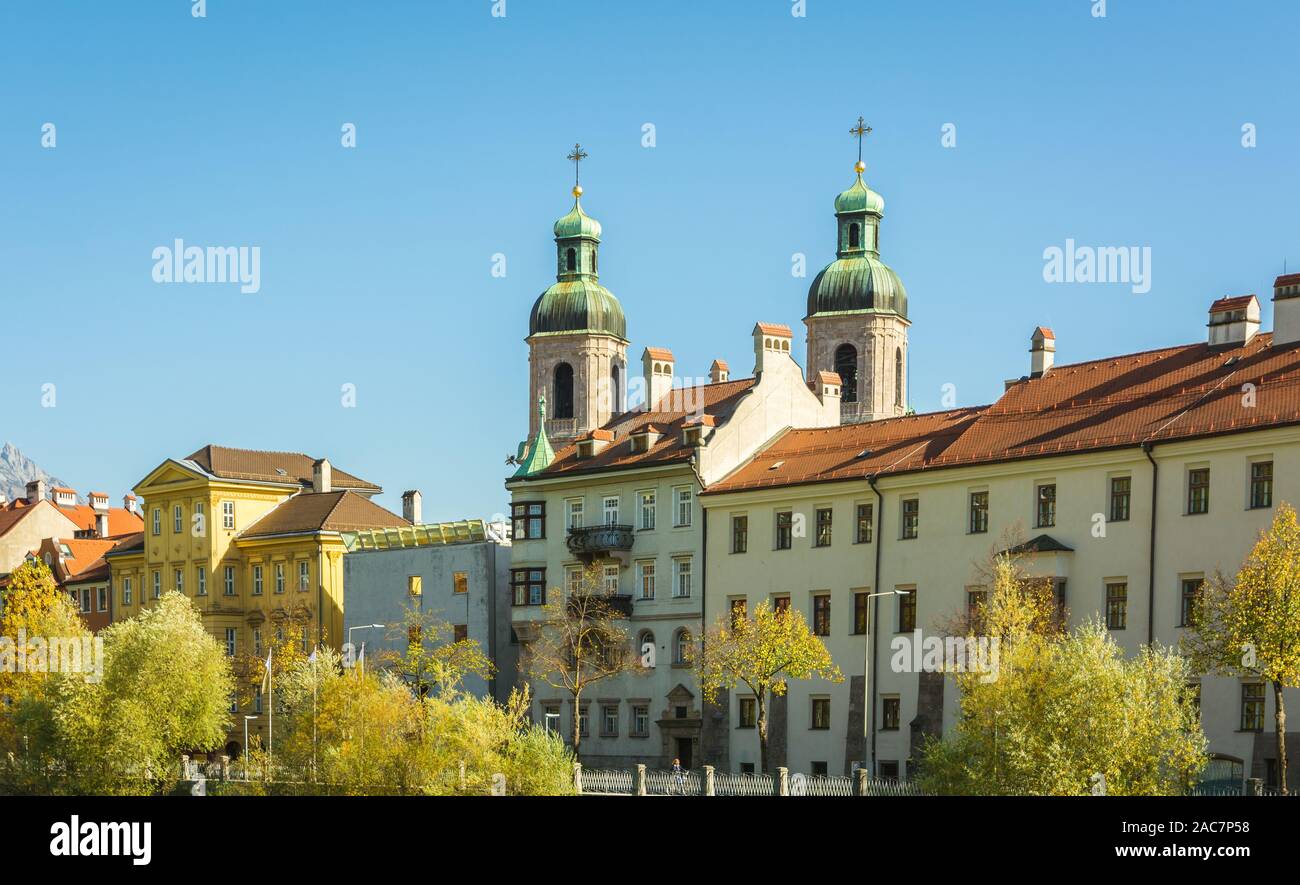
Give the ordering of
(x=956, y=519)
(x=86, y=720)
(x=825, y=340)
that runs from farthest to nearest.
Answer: (x=825, y=340)
(x=86, y=720)
(x=956, y=519)

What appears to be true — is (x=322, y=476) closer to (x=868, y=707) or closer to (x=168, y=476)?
(x=168, y=476)

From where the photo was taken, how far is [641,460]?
87.4 meters

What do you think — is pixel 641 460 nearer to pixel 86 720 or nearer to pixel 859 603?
pixel 859 603

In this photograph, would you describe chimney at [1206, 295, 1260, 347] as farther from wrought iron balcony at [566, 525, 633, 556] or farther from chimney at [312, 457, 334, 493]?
chimney at [312, 457, 334, 493]

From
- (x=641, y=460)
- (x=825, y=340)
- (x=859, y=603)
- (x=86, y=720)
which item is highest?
(x=825, y=340)

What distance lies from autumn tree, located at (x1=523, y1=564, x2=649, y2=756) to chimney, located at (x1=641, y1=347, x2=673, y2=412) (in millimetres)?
25163

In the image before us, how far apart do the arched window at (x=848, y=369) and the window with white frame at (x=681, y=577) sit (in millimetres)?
52852

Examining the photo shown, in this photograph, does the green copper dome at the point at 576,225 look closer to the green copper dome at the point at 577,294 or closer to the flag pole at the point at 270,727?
the green copper dome at the point at 577,294

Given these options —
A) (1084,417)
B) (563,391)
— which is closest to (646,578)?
(1084,417)

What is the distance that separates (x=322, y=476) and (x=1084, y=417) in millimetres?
55345

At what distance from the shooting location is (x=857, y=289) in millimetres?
138375

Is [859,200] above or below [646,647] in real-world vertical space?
above
